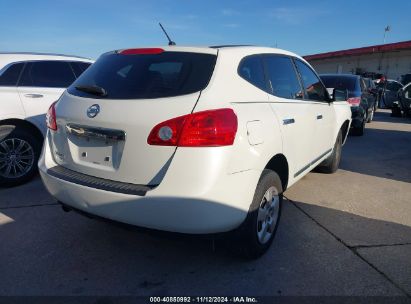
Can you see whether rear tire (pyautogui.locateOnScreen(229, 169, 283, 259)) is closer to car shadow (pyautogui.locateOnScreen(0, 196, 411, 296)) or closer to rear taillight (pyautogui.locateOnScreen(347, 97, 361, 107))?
car shadow (pyautogui.locateOnScreen(0, 196, 411, 296))

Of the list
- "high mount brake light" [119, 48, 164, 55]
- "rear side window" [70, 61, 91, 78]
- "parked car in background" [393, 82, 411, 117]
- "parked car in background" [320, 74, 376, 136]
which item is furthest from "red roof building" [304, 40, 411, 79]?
"high mount brake light" [119, 48, 164, 55]

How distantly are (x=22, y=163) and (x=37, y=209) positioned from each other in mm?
1151

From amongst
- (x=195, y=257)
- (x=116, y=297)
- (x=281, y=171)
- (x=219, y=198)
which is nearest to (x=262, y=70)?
(x=281, y=171)

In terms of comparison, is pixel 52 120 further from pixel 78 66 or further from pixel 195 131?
pixel 78 66

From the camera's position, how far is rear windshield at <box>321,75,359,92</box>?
9.41m

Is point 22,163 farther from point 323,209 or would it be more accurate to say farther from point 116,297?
point 323,209

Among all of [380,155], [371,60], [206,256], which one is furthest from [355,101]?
[371,60]

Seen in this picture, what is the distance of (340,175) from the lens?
5.67m

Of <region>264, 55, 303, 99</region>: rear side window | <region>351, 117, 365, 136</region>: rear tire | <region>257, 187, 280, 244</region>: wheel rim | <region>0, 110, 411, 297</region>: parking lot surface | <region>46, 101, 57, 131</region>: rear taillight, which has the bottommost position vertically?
<region>351, 117, 365, 136</region>: rear tire

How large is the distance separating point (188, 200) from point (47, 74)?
12.8ft

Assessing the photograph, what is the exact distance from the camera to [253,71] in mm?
3041

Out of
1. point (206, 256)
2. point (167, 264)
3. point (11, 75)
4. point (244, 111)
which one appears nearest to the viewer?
point (244, 111)

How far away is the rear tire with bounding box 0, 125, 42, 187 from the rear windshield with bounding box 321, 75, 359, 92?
7.35 metres

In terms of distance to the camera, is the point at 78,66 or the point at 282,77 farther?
the point at 78,66
